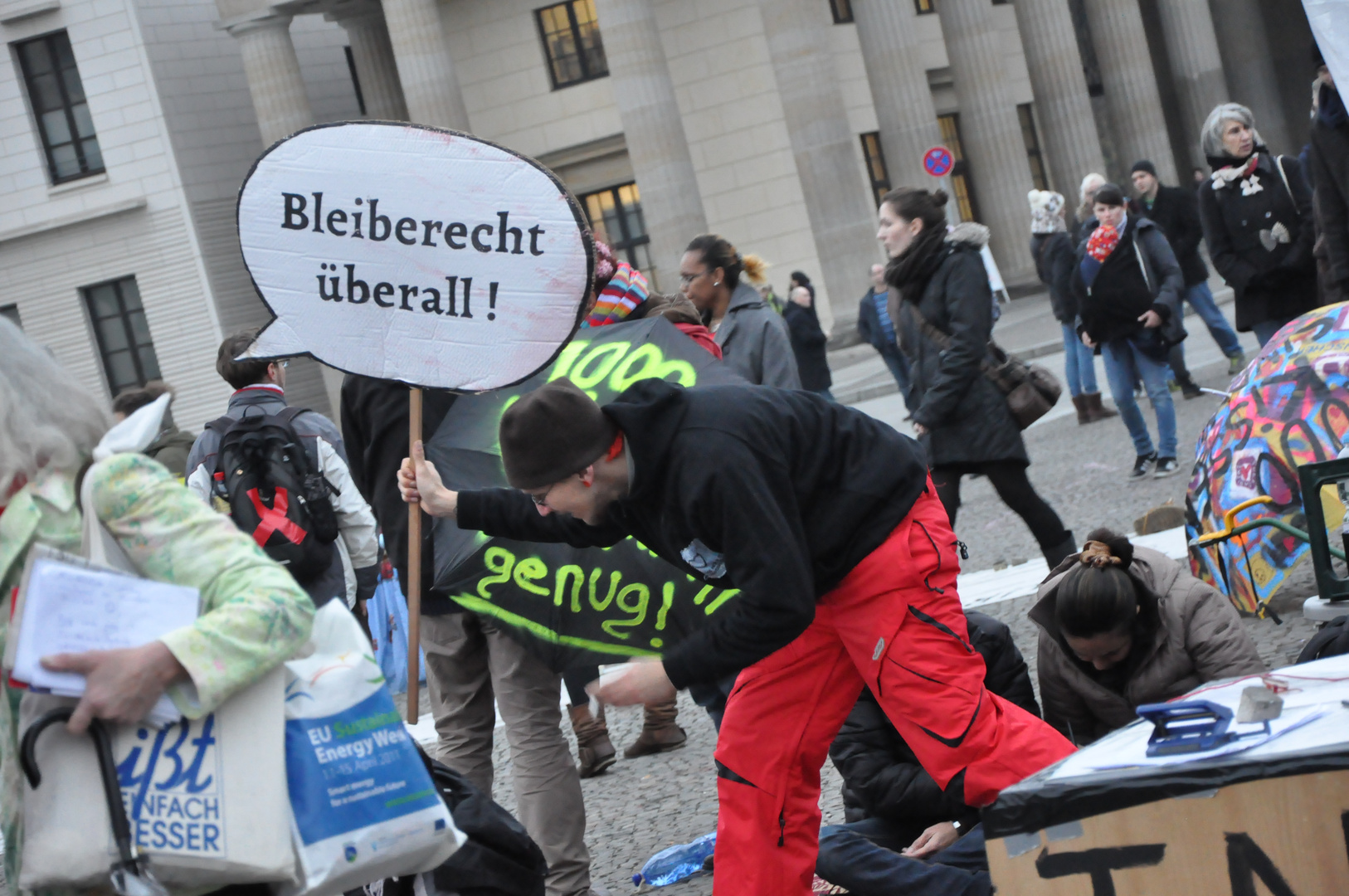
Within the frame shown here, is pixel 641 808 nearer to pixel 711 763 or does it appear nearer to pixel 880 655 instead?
pixel 711 763

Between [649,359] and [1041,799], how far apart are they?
2259mm

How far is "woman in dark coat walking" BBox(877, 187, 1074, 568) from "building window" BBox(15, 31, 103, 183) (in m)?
24.3

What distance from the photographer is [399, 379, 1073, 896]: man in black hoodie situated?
300 cm

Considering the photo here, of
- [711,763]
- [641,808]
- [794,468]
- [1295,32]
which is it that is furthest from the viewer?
[1295,32]

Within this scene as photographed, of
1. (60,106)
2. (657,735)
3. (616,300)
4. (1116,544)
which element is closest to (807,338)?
(657,735)

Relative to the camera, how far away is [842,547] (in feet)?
10.6

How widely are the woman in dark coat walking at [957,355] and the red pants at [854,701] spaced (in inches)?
99.1

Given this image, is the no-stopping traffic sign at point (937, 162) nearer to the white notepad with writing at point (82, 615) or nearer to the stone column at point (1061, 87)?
the stone column at point (1061, 87)

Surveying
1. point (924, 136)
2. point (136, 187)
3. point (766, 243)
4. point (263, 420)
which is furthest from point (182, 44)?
point (263, 420)

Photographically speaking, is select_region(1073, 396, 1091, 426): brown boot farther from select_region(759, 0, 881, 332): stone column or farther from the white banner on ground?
select_region(759, 0, 881, 332): stone column

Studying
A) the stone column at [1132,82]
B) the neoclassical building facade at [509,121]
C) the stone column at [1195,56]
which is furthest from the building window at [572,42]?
the stone column at [1195,56]

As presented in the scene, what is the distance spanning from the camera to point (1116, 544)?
3.96 m

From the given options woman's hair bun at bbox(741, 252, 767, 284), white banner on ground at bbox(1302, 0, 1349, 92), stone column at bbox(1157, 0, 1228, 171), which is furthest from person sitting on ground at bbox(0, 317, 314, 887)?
stone column at bbox(1157, 0, 1228, 171)

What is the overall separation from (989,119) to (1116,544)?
86.9 ft
